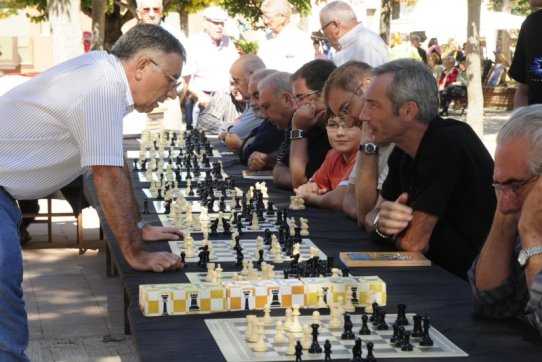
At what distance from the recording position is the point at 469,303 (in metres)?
3.20

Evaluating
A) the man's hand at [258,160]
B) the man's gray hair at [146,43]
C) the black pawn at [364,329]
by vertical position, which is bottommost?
the man's hand at [258,160]

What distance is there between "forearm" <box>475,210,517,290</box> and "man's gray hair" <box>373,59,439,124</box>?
1.15m

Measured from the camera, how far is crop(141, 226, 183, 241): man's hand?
4184 mm

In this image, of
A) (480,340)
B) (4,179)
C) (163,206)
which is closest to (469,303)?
(480,340)

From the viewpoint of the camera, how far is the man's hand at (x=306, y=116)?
6.02m

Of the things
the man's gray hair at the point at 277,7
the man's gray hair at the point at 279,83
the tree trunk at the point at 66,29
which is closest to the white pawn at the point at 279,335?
the man's gray hair at the point at 279,83

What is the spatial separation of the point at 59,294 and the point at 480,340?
4079 mm

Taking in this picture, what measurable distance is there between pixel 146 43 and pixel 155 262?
0.80 meters

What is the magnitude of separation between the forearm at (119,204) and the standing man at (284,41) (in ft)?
19.9

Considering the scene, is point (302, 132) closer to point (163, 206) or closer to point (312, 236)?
point (163, 206)

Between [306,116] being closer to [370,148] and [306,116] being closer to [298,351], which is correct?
[370,148]

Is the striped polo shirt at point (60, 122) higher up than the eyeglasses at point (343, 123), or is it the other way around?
the striped polo shirt at point (60, 122)

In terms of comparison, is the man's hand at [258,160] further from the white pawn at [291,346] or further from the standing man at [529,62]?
the white pawn at [291,346]

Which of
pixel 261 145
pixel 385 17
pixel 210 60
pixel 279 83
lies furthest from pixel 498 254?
pixel 385 17
